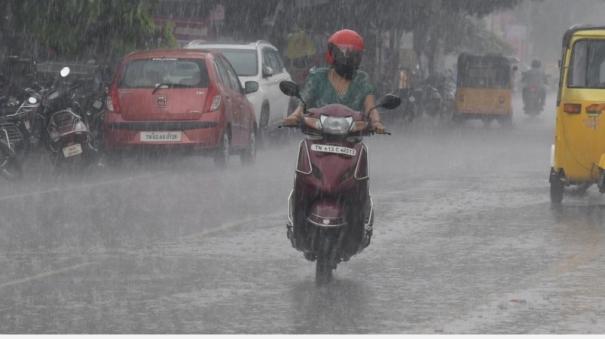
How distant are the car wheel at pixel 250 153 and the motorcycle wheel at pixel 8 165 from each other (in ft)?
13.9

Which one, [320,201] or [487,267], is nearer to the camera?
[320,201]

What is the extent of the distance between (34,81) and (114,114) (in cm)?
243

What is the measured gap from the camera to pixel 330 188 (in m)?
9.93

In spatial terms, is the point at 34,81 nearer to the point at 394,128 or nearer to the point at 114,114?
the point at 114,114

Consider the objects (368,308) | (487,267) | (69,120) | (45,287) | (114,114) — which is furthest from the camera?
(114,114)

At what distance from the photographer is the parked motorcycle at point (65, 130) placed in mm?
19125

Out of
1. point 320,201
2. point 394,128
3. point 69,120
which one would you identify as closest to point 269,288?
point 320,201

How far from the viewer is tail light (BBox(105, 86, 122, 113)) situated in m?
20.5

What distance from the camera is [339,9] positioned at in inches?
1788

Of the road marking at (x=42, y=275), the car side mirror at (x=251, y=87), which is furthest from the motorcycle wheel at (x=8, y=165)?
the road marking at (x=42, y=275)

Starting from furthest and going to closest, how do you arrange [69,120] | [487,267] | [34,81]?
[34,81]
[69,120]
[487,267]

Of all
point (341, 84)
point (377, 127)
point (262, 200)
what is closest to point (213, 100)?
point (262, 200)

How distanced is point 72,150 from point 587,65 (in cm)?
664

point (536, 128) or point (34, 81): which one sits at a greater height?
point (34, 81)
